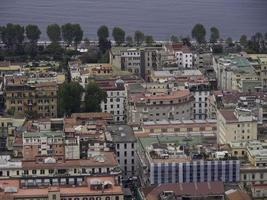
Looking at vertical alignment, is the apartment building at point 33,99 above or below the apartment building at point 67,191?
above

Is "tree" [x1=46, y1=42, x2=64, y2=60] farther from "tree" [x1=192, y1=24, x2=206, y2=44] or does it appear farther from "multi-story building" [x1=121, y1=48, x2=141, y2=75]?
"tree" [x1=192, y1=24, x2=206, y2=44]

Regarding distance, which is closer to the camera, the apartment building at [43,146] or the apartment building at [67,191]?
the apartment building at [67,191]

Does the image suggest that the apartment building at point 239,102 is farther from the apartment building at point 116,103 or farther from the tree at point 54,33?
the tree at point 54,33

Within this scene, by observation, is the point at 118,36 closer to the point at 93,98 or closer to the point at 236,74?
the point at 236,74

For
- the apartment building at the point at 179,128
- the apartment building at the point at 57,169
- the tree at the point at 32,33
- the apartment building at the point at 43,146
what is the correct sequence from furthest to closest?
the tree at the point at 32,33, the apartment building at the point at 179,128, the apartment building at the point at 43,146, the apartment building at the point at 57,169

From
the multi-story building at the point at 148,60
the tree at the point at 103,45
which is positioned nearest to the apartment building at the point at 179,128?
the multi-story building at the point at 148,60

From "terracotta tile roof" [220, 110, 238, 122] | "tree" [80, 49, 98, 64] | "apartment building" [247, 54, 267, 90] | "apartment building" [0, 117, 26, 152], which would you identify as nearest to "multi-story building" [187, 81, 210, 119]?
"apartment building" [247, 54, 267, 90]

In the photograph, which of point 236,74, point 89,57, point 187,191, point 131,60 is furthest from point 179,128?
point 89,57
